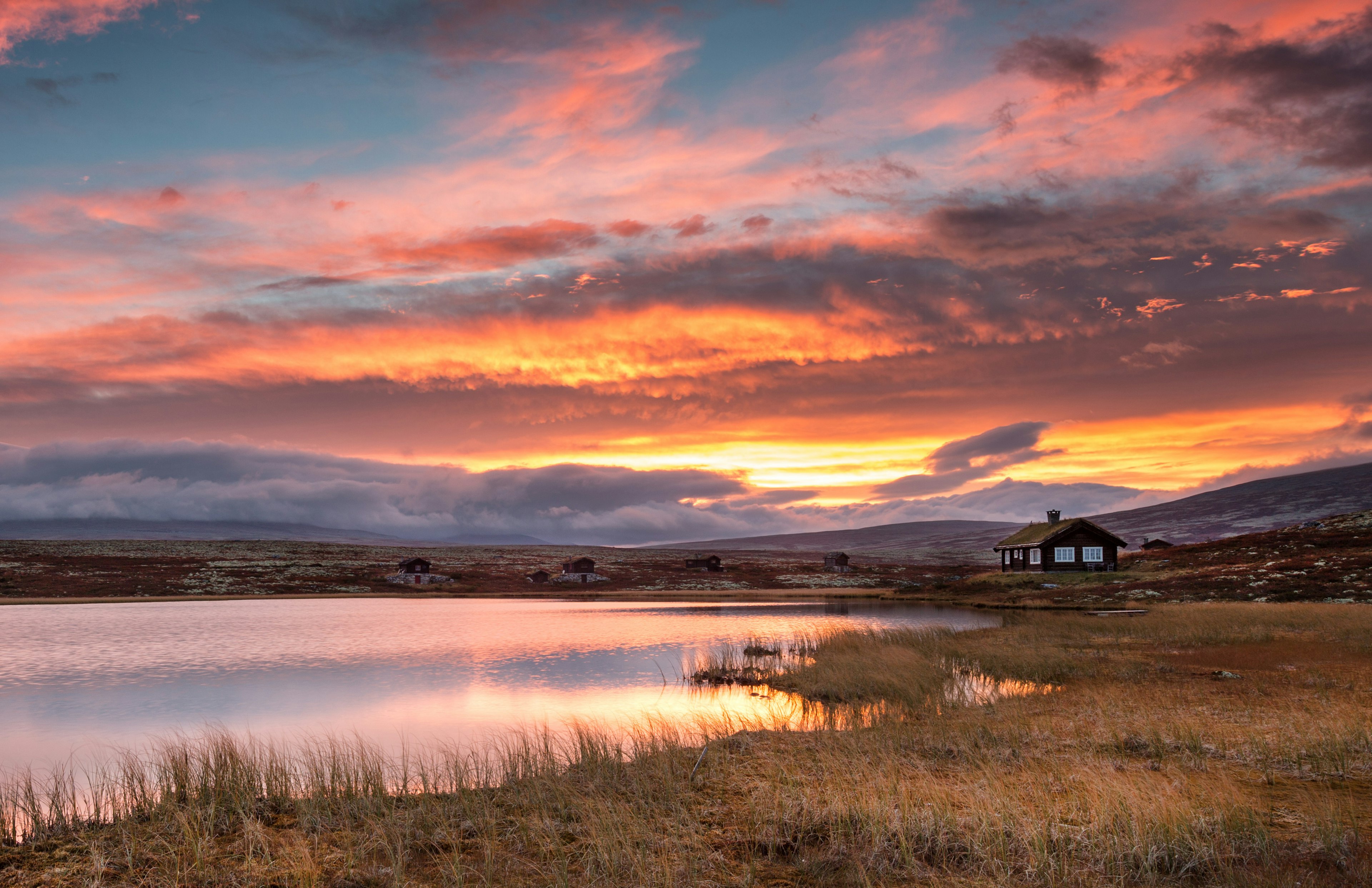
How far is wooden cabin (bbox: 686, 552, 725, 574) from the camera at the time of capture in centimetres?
13738

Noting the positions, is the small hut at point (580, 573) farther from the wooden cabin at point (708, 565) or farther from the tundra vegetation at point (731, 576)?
the wooden cabin at point (708, 565)

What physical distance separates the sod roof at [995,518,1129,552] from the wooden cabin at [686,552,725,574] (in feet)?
190

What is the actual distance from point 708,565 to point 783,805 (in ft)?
421

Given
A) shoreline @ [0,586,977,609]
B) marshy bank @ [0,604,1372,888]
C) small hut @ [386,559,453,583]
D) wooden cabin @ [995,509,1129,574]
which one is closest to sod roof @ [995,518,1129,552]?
wooden cabin @ [995,509,1129,574]

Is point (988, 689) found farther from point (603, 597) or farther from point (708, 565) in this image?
point (708, 565)

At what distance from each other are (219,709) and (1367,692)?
31.0m

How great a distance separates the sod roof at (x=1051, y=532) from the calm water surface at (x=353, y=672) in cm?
2646

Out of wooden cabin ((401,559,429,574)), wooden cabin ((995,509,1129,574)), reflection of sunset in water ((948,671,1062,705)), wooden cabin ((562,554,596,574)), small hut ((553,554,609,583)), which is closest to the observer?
reflection of sunset in water ((948,671,1062,705))

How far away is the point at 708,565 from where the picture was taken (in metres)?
138

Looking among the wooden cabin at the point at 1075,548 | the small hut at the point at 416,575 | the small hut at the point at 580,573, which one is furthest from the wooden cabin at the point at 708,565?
the wooden cabin at the point at 1075,548

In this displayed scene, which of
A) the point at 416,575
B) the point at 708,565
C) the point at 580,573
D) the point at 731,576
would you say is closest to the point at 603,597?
the point at 580,573

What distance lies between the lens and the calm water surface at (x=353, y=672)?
20.8 metres

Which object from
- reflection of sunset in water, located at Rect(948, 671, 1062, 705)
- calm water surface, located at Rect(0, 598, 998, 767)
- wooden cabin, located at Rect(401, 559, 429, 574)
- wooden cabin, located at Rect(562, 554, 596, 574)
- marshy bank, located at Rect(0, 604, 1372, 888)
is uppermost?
marshy bank, located at Rect(0, 604, 1372, 888)

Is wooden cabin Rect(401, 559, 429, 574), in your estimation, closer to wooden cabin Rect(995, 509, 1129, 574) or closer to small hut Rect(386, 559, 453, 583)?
small hut Rect(386, 559, 453, 583)
